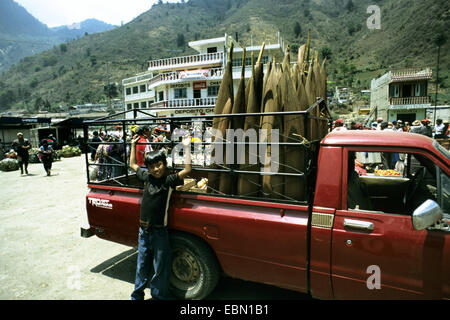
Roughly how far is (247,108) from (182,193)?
4.03 feet

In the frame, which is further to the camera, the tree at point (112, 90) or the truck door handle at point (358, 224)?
the tree at point (112, 90)

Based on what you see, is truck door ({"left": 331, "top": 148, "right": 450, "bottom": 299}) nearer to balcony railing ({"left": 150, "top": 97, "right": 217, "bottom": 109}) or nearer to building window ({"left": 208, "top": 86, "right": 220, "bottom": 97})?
balcony railing ({"left": 150, "top": 97, "right": 217, "bottom": 109})

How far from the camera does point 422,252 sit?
2.06 m

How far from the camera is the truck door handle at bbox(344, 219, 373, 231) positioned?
221 cm

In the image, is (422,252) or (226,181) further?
(226,181)

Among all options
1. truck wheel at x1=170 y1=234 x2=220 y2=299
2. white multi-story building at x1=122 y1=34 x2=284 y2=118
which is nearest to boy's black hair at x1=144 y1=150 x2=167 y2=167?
truck wheel at x1=170 y1=234 x2=220 y2=299

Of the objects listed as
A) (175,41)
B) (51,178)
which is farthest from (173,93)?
(175,41)

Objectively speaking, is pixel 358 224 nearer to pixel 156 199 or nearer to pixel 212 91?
pixel 156 199

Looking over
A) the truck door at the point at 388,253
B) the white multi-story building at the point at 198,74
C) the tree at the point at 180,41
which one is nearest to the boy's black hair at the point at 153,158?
the truck door at the point at 388,253

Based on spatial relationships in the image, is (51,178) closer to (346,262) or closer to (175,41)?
(346,262)

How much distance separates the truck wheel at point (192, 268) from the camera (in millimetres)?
2932

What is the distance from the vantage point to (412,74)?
1276 inches

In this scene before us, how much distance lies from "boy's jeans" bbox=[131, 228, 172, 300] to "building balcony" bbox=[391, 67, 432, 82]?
37.4m

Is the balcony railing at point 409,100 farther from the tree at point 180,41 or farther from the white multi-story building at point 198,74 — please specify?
the tree at point 180,41
